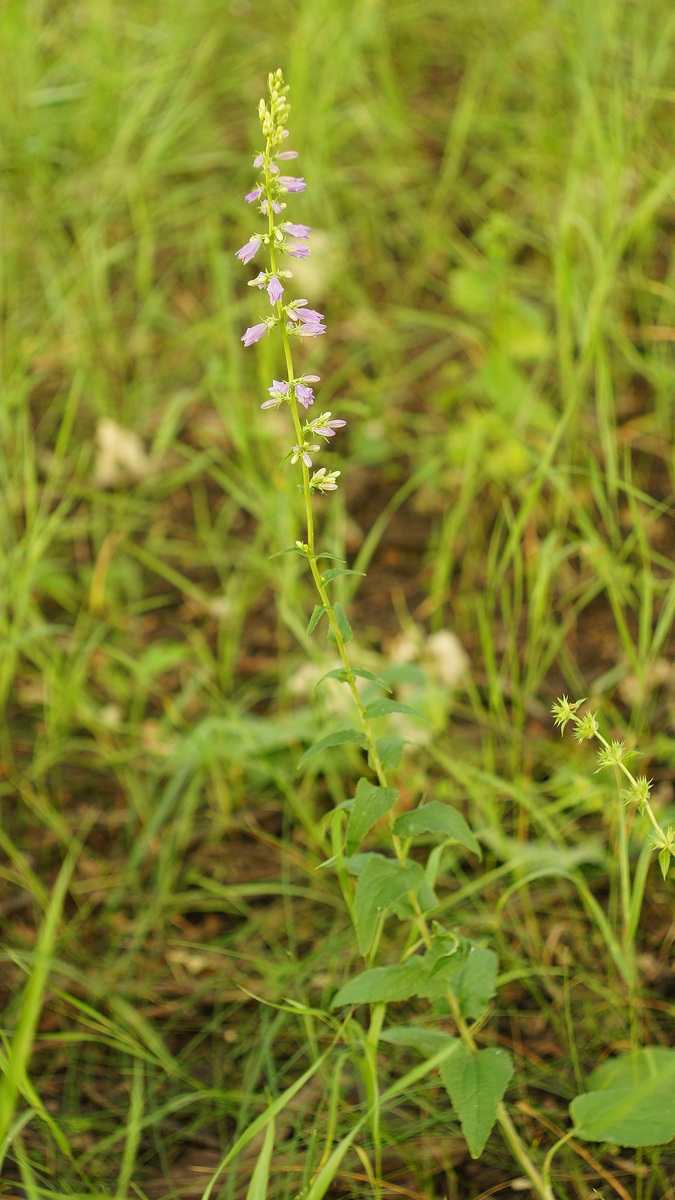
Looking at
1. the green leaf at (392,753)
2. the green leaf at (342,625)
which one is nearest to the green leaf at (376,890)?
the green leaf at (392,753)

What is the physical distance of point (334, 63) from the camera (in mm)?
2977

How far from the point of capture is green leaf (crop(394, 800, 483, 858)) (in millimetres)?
1285

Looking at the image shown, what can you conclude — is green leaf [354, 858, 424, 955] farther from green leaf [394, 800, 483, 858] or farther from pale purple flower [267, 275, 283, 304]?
pale purple flower [267, 275, 283, 304]

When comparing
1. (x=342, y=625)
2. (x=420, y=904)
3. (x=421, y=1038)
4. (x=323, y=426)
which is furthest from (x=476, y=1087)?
(x=323, y=426)

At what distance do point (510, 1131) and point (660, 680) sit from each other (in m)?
0.96

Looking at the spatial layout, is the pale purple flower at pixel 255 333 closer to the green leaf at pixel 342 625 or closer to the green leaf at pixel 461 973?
the green leaf at pixel 342 625

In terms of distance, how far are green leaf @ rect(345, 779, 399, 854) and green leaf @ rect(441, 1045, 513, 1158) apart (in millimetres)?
308

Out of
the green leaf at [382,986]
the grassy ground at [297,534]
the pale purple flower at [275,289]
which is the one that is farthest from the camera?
the grassy ground at [297,534]

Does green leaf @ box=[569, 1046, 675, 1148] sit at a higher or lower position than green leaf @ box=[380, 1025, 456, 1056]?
lower

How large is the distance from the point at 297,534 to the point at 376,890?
3.91 feet

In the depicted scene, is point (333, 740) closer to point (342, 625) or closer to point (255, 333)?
point (342, 625)

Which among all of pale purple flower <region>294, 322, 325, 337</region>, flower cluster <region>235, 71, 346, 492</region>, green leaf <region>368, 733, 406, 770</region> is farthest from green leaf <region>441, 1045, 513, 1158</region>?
pale purple flower <region>294, 322, 325, 337</region>

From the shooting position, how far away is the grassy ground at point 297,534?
1659 mm

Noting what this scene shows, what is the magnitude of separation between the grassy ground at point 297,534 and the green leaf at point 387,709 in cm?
35
